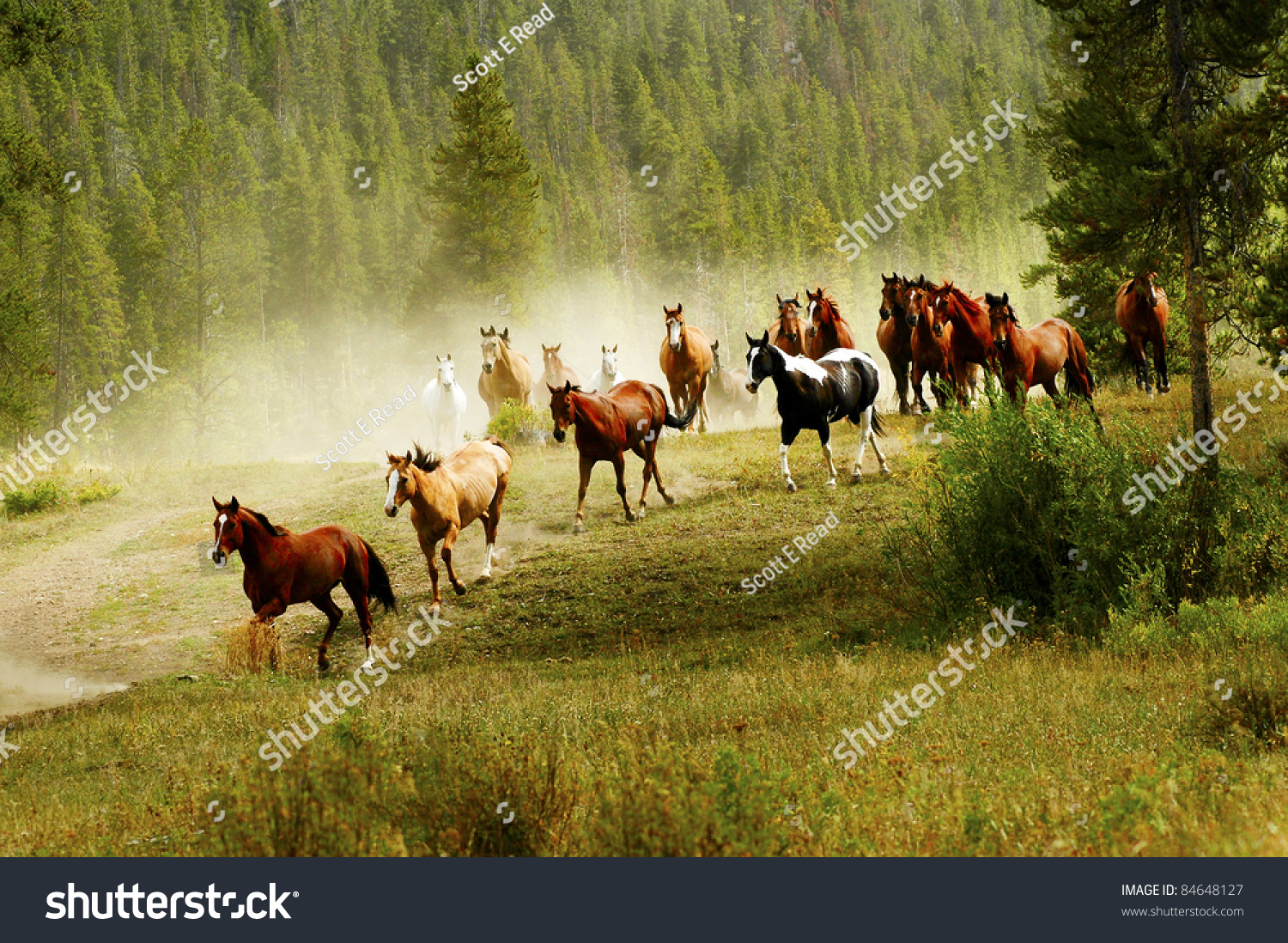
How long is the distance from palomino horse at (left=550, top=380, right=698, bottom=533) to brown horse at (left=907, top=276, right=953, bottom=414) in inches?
175

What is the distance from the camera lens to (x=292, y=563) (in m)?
11.9

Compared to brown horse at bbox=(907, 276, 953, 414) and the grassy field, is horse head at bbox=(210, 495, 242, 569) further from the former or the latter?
brown horse at bbox=(907, 276, 953, 414)

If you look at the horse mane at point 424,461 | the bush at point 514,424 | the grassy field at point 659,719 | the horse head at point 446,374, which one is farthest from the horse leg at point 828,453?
the horse head at point 446,374

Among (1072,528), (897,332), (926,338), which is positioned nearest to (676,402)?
(897,332)

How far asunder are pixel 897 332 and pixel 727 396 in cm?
1774

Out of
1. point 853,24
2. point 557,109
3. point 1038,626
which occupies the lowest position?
point 1038,626

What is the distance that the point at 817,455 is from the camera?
818 inches

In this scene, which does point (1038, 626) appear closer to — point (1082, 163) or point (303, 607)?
point (1082, 163)

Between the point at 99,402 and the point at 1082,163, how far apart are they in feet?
163

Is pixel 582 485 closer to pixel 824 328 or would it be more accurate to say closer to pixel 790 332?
pixel 824 328

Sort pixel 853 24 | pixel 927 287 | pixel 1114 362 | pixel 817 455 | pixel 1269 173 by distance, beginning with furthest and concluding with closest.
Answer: pixel 853 24 → pixel 1114 362 → pixel 817 455 → pixel 927 287 → pixel 1269 173

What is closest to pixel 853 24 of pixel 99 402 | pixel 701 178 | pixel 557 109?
pixel 557 109

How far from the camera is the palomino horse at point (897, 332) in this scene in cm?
1912

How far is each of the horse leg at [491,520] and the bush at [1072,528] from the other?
663 cm
